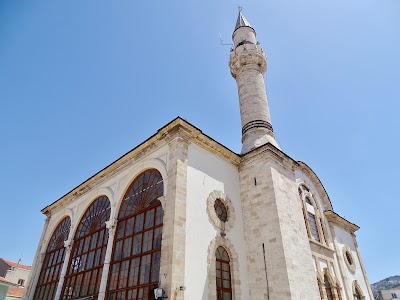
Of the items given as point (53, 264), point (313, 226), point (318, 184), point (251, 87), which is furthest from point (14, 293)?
point (318, 184)

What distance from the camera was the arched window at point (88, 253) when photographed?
1205 centimetres

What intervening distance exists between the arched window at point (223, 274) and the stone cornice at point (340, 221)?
774 cm

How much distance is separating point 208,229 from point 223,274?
1.58 meters

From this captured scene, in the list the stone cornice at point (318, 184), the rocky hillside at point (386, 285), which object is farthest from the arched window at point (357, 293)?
the rocky hillside at point (386, 285)

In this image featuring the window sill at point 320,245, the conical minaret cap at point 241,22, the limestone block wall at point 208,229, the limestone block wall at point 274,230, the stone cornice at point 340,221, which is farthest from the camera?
the conical minaret cap at point 241,22

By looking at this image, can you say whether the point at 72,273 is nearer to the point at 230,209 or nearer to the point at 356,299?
the point at 230,209

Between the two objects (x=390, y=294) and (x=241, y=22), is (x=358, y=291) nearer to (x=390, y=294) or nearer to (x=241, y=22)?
(x=241, y=22)

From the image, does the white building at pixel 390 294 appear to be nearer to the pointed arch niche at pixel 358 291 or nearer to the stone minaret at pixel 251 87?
the pointed arch niche at pixel 358 291

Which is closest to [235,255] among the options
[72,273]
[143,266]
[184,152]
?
[143,266]

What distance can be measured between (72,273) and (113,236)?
3.64 meters

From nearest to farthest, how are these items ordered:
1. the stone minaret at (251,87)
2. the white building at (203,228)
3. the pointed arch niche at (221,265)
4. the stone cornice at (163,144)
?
the pointed arch niche at (221,265)
the white building at (203,228)
the stone cornice at (163,144)
the stone minaret at (251,87)

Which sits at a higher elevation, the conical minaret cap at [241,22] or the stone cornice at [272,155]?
the conical minaret cap at [241,22]

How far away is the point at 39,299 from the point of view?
14.8 meters

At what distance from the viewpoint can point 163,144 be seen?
11414 mm
